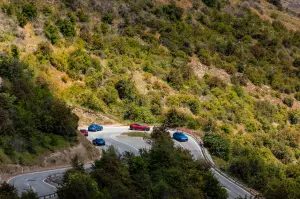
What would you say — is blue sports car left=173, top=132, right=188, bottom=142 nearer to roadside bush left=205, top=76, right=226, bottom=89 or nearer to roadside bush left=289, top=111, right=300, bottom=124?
roadside bush left=205, top=76, right=226, bottom=89

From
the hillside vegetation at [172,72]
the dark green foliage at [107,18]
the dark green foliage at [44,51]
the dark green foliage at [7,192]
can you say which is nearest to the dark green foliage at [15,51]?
the hillside vegetation at [172,72]

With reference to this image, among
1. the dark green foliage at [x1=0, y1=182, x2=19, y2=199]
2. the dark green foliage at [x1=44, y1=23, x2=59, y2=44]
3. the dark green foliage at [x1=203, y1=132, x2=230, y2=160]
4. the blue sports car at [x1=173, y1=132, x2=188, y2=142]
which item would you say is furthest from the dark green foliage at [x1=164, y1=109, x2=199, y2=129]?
the dark green foliage at [x1=0, y1=182, x2=19, y2=199]

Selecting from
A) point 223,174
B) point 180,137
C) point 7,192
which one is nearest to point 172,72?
point 180,137

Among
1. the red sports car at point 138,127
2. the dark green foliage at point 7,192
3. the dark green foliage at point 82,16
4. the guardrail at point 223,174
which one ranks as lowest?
the red sports car at point 138,127

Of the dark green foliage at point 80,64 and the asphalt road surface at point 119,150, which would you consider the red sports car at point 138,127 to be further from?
the dark green foliage at point 80,64

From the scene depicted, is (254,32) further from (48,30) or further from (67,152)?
(67,152)

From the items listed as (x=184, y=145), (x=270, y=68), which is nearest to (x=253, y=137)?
(x=184, y=145)
